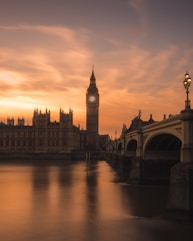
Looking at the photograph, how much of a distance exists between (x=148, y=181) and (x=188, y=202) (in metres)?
21.1

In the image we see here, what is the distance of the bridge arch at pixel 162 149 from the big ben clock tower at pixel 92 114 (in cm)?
12049

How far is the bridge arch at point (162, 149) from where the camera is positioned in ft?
137

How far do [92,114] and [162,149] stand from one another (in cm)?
14118

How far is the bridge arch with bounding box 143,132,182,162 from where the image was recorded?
41759 millimetres

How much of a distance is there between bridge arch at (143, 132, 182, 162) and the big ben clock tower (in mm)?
120491

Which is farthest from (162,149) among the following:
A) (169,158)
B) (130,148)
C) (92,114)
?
(92,114)

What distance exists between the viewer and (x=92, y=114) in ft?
604

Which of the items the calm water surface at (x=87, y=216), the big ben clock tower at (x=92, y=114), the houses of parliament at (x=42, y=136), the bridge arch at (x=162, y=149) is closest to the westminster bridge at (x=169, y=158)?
the bridge arch at (x=162, y=149)

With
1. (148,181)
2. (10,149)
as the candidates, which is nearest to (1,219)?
(148,181)

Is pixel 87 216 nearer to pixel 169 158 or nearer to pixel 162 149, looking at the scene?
pixel 169 158

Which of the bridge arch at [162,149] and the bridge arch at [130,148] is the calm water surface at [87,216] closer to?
the bridge arch at [162,149]

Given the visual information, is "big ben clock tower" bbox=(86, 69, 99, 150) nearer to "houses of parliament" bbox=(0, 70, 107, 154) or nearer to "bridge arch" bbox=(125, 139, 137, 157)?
"houses of parliament" bbox=(0, 70, 107, 154)

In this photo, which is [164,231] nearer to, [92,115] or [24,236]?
[24,236]

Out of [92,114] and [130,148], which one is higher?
[92,114]
